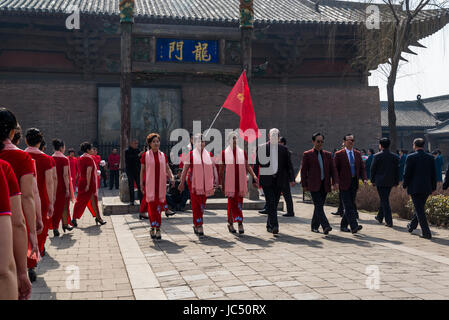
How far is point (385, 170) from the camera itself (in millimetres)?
8312

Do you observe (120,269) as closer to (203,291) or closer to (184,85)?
(203,291)

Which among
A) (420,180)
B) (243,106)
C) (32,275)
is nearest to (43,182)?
(32,275)

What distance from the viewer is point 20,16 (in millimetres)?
16234

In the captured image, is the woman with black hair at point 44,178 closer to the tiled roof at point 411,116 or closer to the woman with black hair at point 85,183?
the woman with black hair at point 85,183

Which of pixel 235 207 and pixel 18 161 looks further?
pixel 235 207

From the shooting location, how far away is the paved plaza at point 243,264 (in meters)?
4.11

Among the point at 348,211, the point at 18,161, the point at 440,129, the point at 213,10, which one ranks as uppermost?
the point at 213,10

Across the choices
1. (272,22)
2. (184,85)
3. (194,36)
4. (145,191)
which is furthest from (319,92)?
(145,191)

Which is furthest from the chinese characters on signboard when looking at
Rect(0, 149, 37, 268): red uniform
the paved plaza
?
Rect(0, 149, 37, 268): red uniform

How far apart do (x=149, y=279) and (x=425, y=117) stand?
1283 inches

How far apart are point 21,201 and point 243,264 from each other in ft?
9.77

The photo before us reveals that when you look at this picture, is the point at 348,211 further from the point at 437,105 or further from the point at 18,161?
the point at 437,105

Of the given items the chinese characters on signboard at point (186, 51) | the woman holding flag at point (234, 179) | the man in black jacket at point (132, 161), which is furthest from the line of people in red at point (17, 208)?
the chinese characters on signboard at point (186, 51)

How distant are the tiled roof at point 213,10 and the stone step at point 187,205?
8350mm
